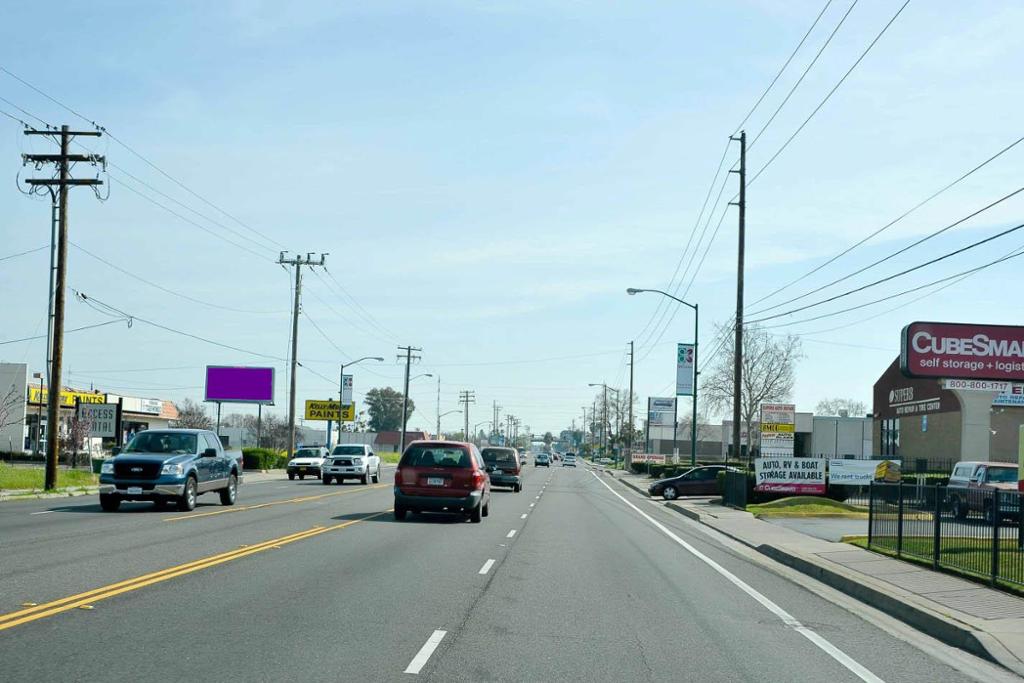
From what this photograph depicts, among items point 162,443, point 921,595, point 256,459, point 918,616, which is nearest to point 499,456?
point 162,443

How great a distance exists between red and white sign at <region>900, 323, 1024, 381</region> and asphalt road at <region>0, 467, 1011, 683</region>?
266 inches

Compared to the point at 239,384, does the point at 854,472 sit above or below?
below

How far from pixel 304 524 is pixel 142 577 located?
9.94 m

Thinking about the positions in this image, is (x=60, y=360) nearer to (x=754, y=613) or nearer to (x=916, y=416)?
(x=754, y=613)

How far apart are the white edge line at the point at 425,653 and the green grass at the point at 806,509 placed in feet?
81.9

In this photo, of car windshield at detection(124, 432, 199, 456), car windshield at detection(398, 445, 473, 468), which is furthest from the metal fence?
car windshield at detection(124, 432, 199, 456)

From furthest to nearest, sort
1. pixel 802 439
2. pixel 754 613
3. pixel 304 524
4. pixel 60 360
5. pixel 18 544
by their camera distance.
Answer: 1. pixel 802 439
2. pixel 60 360
3. pixel 304 524
4. pixel 18 544
5. pixel 754 613

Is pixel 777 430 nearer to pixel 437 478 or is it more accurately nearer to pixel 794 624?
pixel 437 478

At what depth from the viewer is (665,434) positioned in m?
158

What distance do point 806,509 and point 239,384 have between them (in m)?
63.2

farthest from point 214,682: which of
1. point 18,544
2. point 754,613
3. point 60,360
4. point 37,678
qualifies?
point 60,360

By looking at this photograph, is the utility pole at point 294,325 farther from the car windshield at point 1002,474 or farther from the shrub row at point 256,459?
the car windshield at point 1002,474

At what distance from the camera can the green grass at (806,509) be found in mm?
34094

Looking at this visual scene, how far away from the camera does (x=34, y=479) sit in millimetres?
36312
